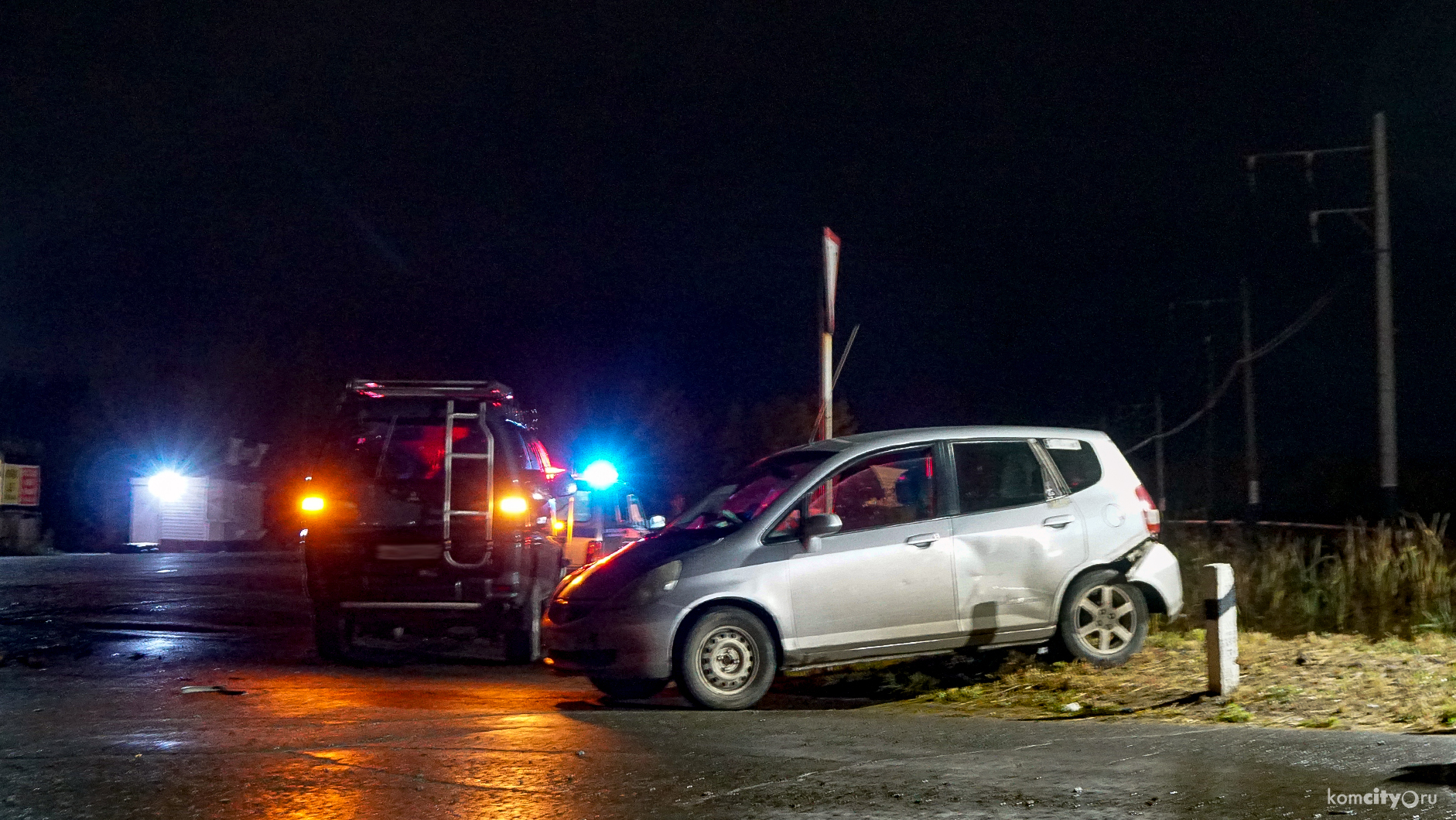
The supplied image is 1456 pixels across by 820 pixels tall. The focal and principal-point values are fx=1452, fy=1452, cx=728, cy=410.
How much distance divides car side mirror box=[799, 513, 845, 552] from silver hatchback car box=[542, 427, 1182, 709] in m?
0.01

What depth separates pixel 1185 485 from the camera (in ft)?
191

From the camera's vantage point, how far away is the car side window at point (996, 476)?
9.77 m

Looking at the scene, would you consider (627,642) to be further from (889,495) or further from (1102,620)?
(1102,620)

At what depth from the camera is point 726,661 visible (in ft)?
29.9

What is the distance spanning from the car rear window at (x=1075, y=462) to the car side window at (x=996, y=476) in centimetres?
18

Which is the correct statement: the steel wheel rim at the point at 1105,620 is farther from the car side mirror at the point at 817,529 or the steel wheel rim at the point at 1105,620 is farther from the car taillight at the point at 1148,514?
the car side mirror at the point at 817,529

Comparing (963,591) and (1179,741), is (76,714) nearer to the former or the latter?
(963,591)

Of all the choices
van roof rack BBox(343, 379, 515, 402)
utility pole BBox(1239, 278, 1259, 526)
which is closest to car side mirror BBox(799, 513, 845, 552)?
van roof rack BBox(343, 379, 515, 402)

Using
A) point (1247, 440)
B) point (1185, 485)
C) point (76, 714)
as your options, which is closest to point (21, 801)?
point (76, 714)

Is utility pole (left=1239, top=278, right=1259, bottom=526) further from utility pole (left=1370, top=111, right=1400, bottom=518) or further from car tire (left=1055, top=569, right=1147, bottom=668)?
car tire (left=1055, top=569, right=1147, bottom=668)

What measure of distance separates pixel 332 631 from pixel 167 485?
31.5 m

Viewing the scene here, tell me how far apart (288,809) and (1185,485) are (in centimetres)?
5603

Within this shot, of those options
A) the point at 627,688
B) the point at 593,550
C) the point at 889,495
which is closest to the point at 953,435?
the point at 889,495

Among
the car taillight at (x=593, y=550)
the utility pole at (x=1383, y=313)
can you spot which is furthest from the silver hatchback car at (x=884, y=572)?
the utility pole at (x=1383, y=313)
